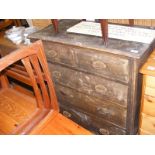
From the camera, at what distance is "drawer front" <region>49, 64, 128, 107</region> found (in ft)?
4.55

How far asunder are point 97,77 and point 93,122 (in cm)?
51

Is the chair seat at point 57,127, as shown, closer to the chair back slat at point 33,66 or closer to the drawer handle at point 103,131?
the chair back slat at point 33,66

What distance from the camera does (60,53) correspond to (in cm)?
155

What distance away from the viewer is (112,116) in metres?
1.56

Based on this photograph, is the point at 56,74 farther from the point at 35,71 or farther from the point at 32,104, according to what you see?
the point at 35,71

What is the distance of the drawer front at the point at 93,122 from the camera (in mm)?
1645

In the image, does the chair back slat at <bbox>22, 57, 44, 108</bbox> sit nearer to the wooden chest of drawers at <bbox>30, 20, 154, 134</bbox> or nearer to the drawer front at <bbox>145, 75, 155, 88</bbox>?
the wooden chest of drawers at <bbox>30, 20, 154, 134</bbox>

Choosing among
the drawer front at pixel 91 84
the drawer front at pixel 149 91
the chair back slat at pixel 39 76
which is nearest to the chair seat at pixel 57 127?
the chair back slat at pixel 39 76

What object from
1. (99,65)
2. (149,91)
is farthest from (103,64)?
(149,91)

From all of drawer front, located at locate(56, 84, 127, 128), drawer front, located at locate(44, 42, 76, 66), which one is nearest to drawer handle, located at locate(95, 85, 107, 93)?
drawer front, located at locate(56, 84, 127, 128)

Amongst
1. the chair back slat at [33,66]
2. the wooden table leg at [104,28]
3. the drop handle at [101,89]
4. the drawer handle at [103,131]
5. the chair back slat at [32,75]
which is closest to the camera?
the chair back slat at [33,66]
